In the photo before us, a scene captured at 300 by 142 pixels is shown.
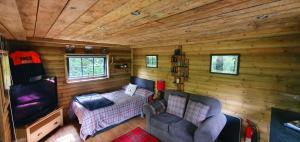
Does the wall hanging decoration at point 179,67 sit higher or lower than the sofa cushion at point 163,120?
higher

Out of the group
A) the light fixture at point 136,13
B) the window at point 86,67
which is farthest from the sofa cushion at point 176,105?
the window at point 86,67

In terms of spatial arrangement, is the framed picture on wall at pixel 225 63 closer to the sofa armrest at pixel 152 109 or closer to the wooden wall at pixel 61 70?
the sofa armrest at pixel 152 109

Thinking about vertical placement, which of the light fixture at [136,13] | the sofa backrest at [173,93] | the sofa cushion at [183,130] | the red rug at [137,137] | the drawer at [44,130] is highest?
the light fixture at [136,13]

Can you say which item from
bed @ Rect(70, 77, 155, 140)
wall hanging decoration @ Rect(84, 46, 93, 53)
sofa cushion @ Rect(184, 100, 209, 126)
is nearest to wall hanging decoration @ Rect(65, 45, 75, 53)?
wall hanging decoration @ Rect(84, 46, 93, 53)

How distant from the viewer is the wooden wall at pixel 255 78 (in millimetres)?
2209

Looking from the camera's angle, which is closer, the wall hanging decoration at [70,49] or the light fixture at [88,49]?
the wall hanging decoration at [70,49]

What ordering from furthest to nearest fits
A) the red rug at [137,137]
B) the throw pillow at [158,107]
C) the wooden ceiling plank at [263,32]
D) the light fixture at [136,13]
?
the throw pillow at [158,107]
the red rug at [137,137]
the wooden ceiling plank at [263,32]
the light fixture at [136,13]

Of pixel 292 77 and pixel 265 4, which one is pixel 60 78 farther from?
pixel 292 77

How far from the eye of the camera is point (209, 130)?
225 centimetres

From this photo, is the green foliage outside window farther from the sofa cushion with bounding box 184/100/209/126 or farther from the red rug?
the sofa cushion with bounding box 184/100/209/126

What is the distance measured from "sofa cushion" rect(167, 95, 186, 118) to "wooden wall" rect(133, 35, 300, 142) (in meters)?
0.63

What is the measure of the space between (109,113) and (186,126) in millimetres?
1836

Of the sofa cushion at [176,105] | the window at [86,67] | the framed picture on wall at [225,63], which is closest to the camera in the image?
the framed picture on wall at [225,63]

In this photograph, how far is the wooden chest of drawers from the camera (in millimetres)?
2508
